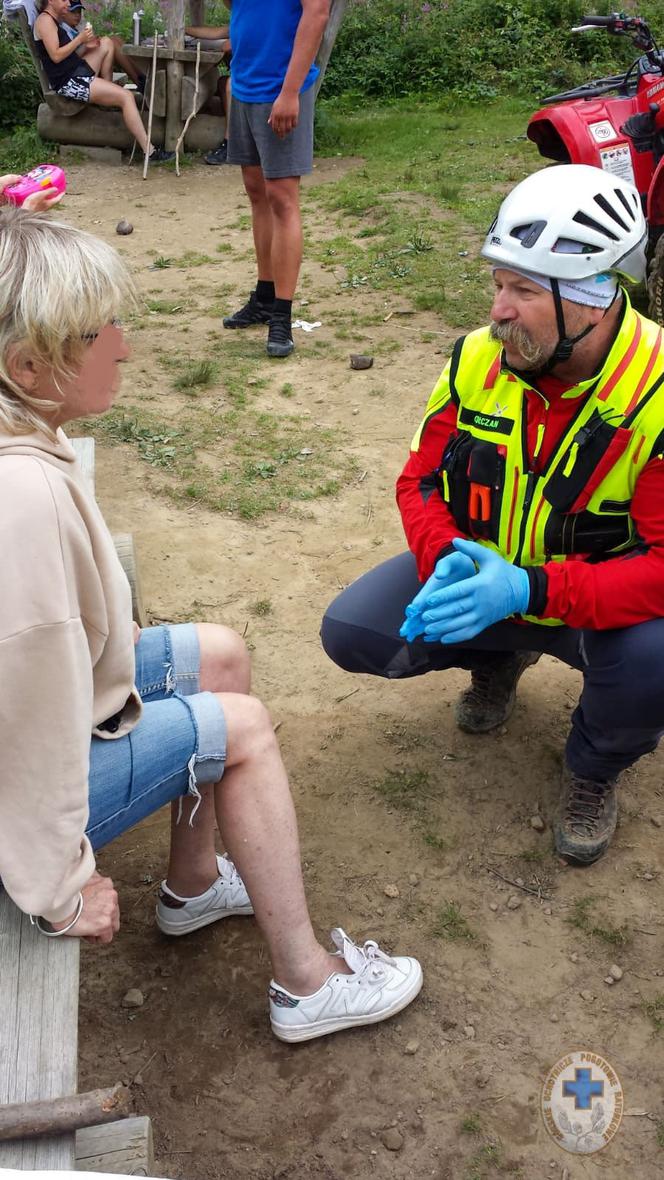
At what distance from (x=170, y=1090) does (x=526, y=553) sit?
1.43m

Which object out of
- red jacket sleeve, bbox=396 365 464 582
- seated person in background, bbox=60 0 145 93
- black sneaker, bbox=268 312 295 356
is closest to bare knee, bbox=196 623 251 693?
red jacket sleeve, bbox=396 365 464 582

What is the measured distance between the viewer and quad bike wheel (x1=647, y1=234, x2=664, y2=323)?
5516 mm

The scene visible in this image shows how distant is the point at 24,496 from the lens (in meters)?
1.72

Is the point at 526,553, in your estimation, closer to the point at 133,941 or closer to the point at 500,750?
the point at 500,750

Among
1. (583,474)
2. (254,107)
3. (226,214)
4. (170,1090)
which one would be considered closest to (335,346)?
(254,107)

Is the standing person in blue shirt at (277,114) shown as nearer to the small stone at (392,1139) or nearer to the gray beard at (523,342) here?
the gray beard at (523,342)

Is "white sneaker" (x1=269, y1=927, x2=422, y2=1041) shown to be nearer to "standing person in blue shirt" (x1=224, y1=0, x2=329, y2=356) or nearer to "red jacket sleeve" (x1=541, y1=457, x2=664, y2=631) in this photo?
"red jacket sleeve" (x1=541, y1=457, x2=664, y2=631)

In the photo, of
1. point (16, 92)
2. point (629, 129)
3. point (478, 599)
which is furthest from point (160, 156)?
point (478, 599)

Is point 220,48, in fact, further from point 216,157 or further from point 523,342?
point 523,342

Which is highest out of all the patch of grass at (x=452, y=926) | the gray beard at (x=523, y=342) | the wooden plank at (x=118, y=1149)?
the gray beard at (x=523, y=342)

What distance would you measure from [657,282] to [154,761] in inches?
174

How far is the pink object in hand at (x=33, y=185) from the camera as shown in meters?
2.60

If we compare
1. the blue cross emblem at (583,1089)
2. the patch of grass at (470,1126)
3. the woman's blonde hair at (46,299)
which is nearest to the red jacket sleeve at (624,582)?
the blue cross emblem at (583,1089)

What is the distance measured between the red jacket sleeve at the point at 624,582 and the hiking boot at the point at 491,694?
623 millimetres
